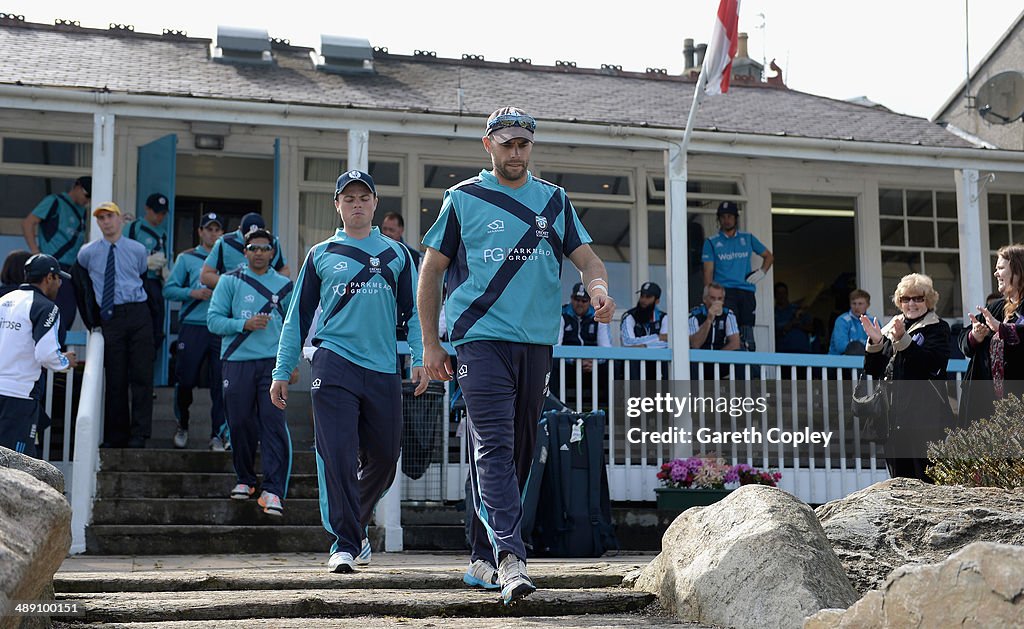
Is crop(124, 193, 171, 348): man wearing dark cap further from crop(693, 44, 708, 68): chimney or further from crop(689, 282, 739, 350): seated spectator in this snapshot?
crop(693, 44, 708, 68): chimney

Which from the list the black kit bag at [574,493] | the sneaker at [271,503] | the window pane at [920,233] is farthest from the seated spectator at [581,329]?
the window pane at [920,233]

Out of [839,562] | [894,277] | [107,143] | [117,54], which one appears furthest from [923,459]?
[117,54]

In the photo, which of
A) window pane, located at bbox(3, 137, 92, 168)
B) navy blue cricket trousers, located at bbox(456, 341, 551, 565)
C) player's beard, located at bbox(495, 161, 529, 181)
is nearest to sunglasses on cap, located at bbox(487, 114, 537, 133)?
player's beard, located at bbox(495, 161, 529, 181)

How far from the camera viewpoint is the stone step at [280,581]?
516cm

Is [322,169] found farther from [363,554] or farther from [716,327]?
[363,554]

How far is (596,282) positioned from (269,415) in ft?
12.8

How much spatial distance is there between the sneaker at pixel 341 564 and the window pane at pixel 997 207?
37.2 feet

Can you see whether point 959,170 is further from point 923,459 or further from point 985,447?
point 985,447

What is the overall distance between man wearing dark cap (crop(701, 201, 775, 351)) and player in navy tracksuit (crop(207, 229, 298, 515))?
560cm

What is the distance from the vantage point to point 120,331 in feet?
30.6

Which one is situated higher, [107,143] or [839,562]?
[107,143]

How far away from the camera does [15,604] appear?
3.40 metres

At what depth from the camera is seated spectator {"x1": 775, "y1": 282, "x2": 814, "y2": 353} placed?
1363cm

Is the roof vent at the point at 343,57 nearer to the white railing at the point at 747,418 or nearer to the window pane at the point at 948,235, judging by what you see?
the white railing at the point at 747,418
